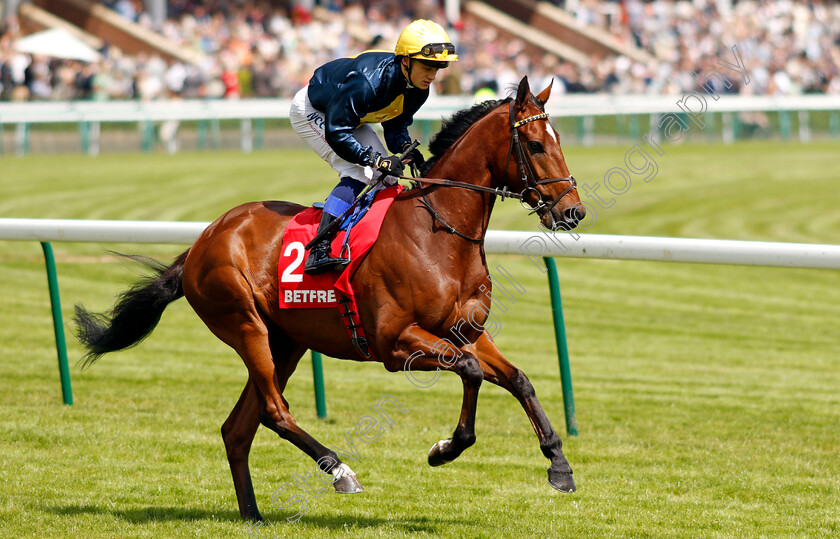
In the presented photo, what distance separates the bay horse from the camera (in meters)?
4.66

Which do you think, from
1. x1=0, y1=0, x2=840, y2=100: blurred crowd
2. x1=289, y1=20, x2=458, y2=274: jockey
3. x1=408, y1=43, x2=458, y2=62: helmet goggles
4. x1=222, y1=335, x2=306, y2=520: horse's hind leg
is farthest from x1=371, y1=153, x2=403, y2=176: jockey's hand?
x1=0, y1=0, x2=840, y2=100: blurred crowd

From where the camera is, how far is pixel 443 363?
4570 millimetres

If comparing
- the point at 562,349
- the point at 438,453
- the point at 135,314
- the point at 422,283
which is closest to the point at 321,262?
the point at 422,283

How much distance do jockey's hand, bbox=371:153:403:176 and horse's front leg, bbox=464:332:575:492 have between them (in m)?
0.77

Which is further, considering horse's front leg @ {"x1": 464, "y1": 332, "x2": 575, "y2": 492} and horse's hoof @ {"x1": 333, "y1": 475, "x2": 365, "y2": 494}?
horse's hoof @ {"x1": 333, "y1": 475, "x2": 365, "y2": 494}

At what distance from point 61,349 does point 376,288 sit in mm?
2981

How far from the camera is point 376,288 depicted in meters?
4.80

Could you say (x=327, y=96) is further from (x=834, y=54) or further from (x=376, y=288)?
(x=834, y=54)

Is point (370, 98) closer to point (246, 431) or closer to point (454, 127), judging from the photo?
point (454, 127)

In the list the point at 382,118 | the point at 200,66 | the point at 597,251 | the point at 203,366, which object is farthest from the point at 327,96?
the point at 200,66

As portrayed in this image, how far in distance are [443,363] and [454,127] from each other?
3.56 ft

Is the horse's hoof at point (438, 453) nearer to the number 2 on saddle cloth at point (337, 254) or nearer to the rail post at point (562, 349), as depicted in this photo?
the number 2 on saddle cloth at point (337, 254)

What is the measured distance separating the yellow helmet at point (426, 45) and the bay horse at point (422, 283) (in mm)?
310

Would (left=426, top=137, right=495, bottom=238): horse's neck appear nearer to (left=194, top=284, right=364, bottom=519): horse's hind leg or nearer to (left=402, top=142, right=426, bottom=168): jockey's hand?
(left=402, top=142, right=426, bottom=168): jockey's hand
